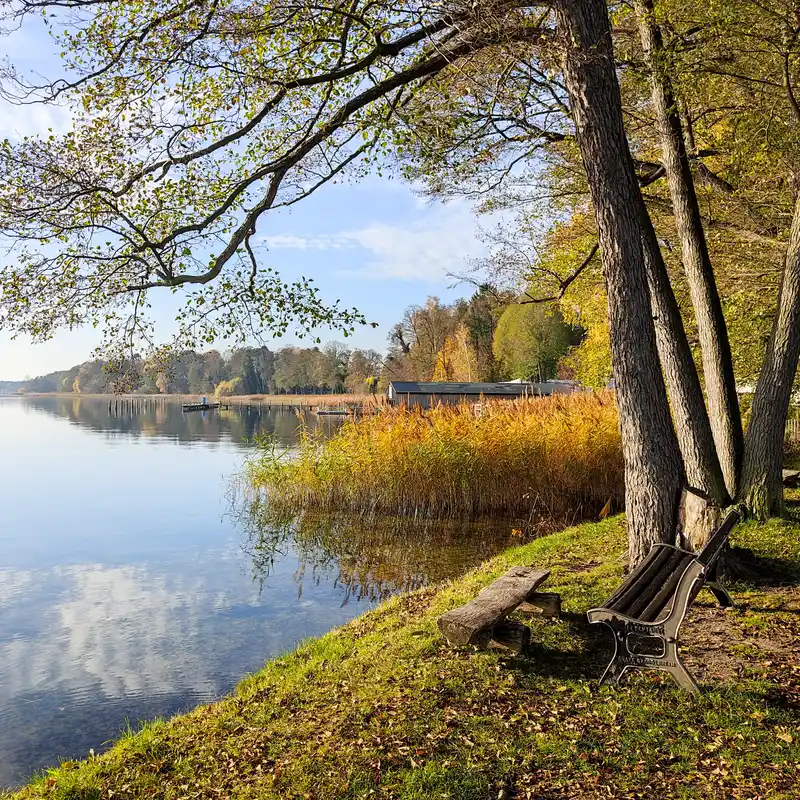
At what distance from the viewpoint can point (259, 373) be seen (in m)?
112

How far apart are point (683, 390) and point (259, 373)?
4219 inches

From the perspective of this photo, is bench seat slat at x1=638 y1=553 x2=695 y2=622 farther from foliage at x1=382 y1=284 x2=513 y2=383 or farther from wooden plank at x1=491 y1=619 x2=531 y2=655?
foliage at x1=382 y1=284 x2=513 y2=383

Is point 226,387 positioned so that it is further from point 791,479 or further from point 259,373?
point 791,479

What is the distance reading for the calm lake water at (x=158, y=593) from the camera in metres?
Result: 6.42

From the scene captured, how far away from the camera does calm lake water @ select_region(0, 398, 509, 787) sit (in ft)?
21.1

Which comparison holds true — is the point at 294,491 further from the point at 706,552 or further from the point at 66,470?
the point at 66,470

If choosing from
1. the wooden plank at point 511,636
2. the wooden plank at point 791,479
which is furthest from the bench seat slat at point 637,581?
the wooden plank at point 791,479

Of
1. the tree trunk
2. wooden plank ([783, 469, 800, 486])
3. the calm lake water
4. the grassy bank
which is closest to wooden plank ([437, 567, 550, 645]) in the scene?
the grassy bank

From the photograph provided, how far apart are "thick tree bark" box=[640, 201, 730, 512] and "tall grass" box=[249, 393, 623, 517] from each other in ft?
18.7

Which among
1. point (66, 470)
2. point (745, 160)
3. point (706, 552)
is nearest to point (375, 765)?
point (706, 552)

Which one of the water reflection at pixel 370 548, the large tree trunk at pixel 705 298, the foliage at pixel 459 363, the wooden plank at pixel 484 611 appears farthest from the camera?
the foliage at pixel 459 363

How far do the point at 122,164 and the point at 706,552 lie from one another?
6.14 m

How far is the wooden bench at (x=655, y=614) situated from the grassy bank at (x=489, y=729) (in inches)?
6.2

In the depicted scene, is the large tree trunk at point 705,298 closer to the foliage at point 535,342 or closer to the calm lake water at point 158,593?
the calm lake water at point 158,593
